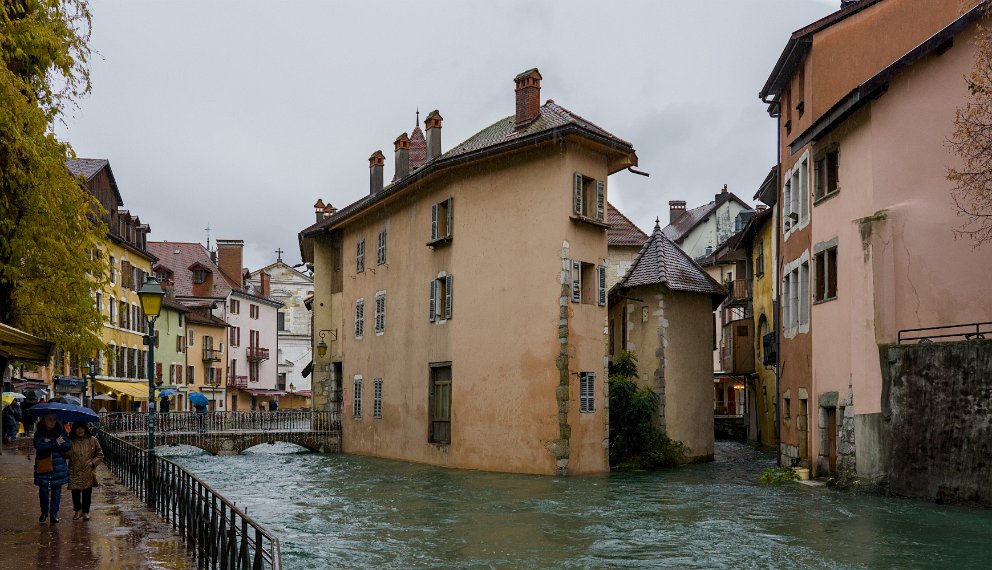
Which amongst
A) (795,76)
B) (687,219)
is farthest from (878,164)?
(687,219)

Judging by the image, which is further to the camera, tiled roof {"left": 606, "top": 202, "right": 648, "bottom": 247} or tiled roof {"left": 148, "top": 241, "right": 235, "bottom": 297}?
tiled roof {"left": 148, "top": 241, "right": 235, "bottom": 297}

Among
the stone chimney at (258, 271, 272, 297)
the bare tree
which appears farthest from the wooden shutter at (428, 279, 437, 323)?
the stone chimney at (258, 271, 272, 297)

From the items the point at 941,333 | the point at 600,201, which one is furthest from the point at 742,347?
the point at 941,333

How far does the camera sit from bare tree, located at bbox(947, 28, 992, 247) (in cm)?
1551

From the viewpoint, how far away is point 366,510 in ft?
58.3

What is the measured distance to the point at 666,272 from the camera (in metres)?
27.3

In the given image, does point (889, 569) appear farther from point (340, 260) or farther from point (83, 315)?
point (340, 260)

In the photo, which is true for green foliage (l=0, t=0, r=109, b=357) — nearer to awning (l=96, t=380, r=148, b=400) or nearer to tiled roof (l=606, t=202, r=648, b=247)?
tiled roof (l=606, t=202, r=648, b=247)

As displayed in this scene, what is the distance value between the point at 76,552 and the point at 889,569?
9.23m

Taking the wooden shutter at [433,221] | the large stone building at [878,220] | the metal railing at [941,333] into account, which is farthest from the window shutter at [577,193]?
the metal railing at [941,333]

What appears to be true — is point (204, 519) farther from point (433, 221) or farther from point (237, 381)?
point (237, 381)

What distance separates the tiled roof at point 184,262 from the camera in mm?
61750

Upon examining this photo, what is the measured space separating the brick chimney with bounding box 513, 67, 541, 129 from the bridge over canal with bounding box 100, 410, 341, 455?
13.8 meters

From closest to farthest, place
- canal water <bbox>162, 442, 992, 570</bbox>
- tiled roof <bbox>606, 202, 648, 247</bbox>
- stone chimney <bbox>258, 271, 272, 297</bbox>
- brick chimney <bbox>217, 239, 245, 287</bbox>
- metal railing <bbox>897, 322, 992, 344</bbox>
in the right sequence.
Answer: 1. canal water <bbox>162, 442, 992, 570</bbox>
2. metal railing <bbox>897, 322, 992, 344</bbox>
3. tiled roof <bbox>606, 202, 648, 247</bbox>
4. brick chimney <bbox>217, 239, 245, 287</bbox>
5. stone chimney <bbox>258, 271, 272, 297</bbox>
